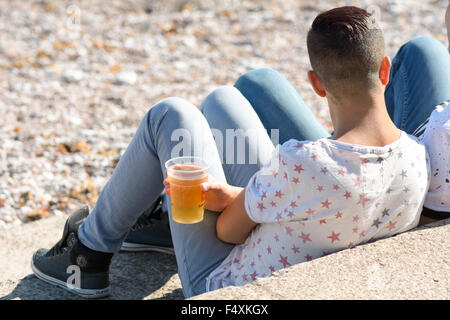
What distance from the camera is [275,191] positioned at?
5.97 ft

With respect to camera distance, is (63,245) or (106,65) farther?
(106,65)

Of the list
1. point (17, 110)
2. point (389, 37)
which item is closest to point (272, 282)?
point (17, 110)

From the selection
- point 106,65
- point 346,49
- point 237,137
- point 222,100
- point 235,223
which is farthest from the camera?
point 106,65

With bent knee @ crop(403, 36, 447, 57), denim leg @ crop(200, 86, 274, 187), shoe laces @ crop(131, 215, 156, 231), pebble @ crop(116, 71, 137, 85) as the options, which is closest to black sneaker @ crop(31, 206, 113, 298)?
shoe laces @ crop(131, 215, 156, 231)

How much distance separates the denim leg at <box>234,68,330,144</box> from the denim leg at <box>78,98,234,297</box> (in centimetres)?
50

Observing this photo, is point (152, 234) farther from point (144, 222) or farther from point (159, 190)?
point (159, 190)

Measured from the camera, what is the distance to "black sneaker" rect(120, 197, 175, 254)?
2943 millimetres

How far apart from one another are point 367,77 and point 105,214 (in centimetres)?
117

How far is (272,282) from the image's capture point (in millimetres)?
1807

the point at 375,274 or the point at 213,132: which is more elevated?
the point at 213,132

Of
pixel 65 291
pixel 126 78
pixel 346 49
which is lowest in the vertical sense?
pixel 65 291

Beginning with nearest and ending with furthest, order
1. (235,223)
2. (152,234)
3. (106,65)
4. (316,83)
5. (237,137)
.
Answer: (316,83) → (235,223) → (237,137) → (152,234) → (106,65)

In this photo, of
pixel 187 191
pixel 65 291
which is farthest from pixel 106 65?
pixel 187 191

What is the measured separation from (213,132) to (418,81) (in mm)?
920
